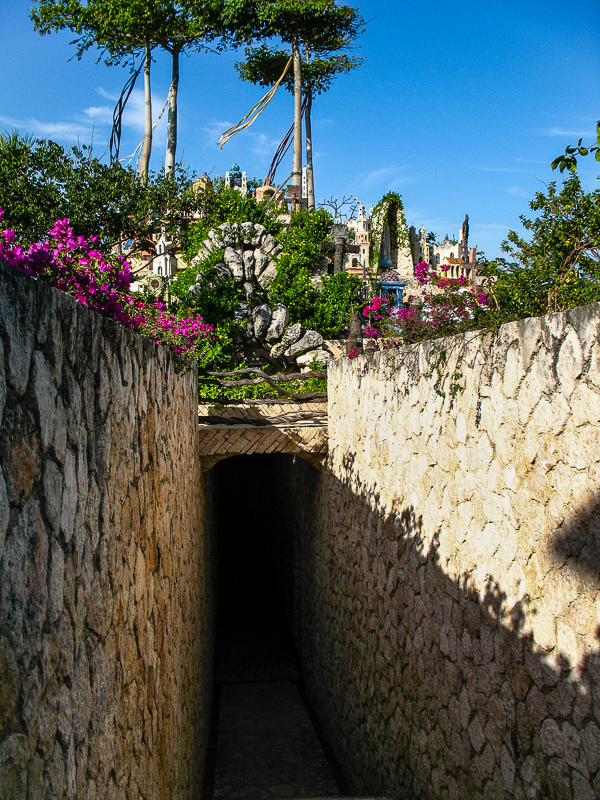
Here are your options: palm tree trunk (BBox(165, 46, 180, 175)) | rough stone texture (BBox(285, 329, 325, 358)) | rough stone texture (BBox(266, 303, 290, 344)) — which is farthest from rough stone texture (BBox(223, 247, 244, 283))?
palm tree trunk (BBox(165, 46, 180, 175))

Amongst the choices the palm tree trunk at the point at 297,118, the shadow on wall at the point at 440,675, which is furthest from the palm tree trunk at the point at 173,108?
the shadow on wall at the point at 440,675

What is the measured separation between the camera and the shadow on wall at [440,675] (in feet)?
7.00

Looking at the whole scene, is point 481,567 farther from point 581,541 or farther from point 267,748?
point 267,748

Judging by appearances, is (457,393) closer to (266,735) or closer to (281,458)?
(266,735)

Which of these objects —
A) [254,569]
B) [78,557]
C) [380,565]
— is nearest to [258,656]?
[254,569]

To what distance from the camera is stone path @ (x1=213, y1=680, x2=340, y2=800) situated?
5801 mm

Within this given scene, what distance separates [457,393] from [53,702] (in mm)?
2476

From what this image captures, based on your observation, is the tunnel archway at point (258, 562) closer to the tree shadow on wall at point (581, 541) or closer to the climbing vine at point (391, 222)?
the tree shadow on wall at point (581, 541)

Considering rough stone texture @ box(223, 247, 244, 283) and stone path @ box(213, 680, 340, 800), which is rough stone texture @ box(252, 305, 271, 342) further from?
stone path @ box(213, 680, 340, 800)

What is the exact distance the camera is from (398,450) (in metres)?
4.20

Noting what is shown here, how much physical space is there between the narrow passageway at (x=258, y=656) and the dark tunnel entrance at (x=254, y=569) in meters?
0.02

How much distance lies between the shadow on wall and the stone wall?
1.62 m

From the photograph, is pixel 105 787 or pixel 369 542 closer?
pixel 105 787

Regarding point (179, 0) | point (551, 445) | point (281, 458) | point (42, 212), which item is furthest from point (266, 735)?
point (179, 0)
